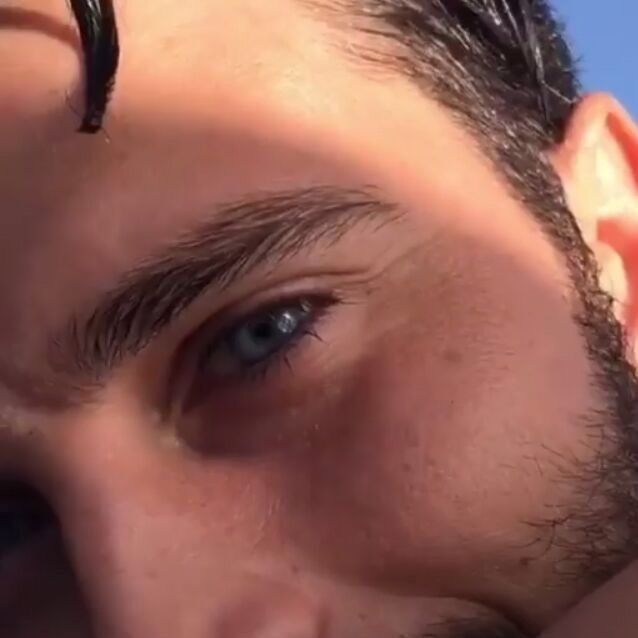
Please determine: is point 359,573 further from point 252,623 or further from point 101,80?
point 101,80

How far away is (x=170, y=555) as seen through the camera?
73cm

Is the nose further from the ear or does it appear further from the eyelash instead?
the ear

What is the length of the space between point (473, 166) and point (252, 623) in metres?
0.35

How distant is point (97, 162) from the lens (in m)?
0.77

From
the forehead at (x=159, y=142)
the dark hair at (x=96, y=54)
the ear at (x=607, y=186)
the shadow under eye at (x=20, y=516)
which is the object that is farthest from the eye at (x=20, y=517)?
the ear at (x=607, y=186)

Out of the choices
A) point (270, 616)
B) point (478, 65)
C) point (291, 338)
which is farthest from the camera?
point (478, 65)

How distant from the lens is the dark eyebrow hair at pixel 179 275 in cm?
75

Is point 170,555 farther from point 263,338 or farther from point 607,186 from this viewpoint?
point 607,186

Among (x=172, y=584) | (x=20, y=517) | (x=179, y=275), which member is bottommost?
(x=20, y=517)

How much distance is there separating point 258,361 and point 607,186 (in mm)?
355

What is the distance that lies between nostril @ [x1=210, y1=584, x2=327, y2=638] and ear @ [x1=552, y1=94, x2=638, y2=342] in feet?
1.19

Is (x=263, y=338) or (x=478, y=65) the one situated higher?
(x=478, y=65)

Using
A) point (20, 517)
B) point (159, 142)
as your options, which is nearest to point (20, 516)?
point (20, 517)

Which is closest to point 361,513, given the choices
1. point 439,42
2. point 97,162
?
point 97,162
